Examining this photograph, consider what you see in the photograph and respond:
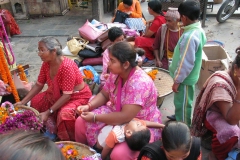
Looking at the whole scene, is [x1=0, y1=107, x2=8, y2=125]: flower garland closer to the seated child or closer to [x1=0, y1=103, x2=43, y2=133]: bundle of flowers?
[x1=0, y1=103, x2=43, y2=133]: bundle of flowers

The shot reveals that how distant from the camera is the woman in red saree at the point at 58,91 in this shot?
9.53 feet

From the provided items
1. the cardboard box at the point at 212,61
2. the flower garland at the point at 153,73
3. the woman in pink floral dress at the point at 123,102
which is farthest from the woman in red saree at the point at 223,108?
the cardboard box at the point at 212,61

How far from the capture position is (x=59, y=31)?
7051 millimetres

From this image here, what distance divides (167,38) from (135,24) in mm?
1418

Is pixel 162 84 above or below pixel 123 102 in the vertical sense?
below

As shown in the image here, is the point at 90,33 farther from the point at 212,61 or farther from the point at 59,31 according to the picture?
the point at 59,31

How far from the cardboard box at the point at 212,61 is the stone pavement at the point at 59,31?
3.52 feet

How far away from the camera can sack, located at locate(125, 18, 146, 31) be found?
5.14 metres

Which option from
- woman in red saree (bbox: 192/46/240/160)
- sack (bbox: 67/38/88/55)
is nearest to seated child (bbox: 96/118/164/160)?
woman in red saree (bbox: 192/46/240/160)

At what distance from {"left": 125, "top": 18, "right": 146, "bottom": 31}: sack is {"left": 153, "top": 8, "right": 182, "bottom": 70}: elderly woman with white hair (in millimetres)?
1109

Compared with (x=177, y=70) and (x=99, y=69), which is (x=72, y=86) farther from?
(x=99, y=69)

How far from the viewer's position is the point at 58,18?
8164 mm

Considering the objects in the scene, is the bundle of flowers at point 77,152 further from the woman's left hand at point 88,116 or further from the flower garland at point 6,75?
the flower garland at point 6,75

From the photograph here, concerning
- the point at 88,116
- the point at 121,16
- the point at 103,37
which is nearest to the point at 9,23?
the point at 121,16
